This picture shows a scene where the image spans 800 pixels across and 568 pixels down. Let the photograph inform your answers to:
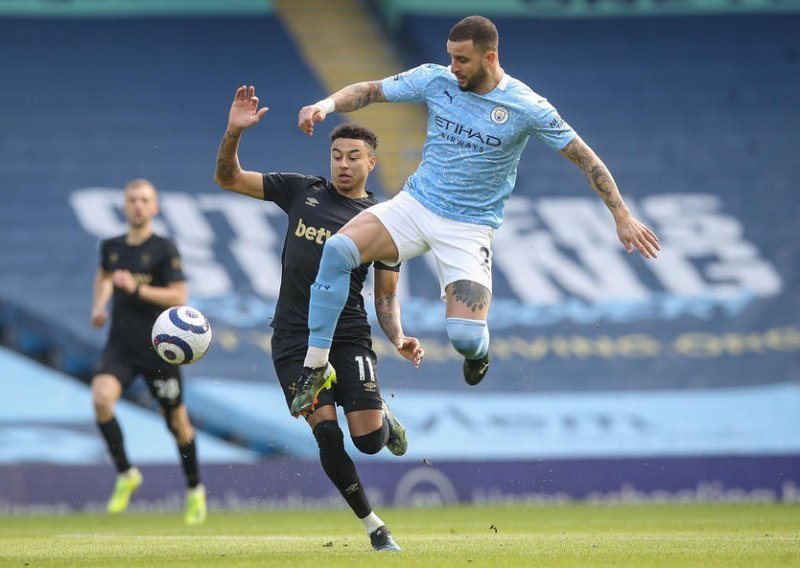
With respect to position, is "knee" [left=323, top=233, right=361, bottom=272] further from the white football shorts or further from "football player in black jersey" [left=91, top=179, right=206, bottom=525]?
"football player in black jersey" [left=91, top=179, right=206, bottom=525]

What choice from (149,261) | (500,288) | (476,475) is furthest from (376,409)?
(500,288)

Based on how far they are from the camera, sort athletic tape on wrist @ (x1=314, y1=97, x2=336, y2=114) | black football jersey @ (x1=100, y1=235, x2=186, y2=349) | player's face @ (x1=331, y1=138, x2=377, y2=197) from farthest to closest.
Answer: black football jersey @ (x1=100, y1=235, x2=186, y2=349) → player's face @ (x1=331, y1=138, x2=377, y2=197) → athletic tape on wrist @ (x1=314, y1=97, x2=336, y2=114)

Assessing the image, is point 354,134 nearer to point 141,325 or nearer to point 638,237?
point 638,237

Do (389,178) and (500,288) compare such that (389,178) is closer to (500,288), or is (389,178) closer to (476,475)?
(500,288)

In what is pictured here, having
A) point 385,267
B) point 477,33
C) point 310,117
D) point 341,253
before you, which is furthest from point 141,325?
point 477,33

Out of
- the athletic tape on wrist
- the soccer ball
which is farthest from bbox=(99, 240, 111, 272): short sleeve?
the athletic tape on wrist

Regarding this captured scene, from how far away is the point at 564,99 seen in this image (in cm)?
2288

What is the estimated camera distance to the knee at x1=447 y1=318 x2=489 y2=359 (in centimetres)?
859

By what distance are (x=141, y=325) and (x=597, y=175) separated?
6020mm

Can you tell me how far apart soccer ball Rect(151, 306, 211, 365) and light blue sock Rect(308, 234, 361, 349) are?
128 centimetres

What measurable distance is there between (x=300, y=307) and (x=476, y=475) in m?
9.12

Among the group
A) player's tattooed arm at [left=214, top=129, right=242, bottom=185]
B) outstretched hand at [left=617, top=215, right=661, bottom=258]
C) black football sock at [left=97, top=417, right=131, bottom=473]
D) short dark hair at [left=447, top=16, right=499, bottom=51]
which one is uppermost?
short dark hair at [left=447, top=16, right=499, bottom=51]

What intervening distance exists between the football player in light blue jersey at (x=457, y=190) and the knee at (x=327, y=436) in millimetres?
135

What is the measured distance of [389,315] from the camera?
9422 mm
